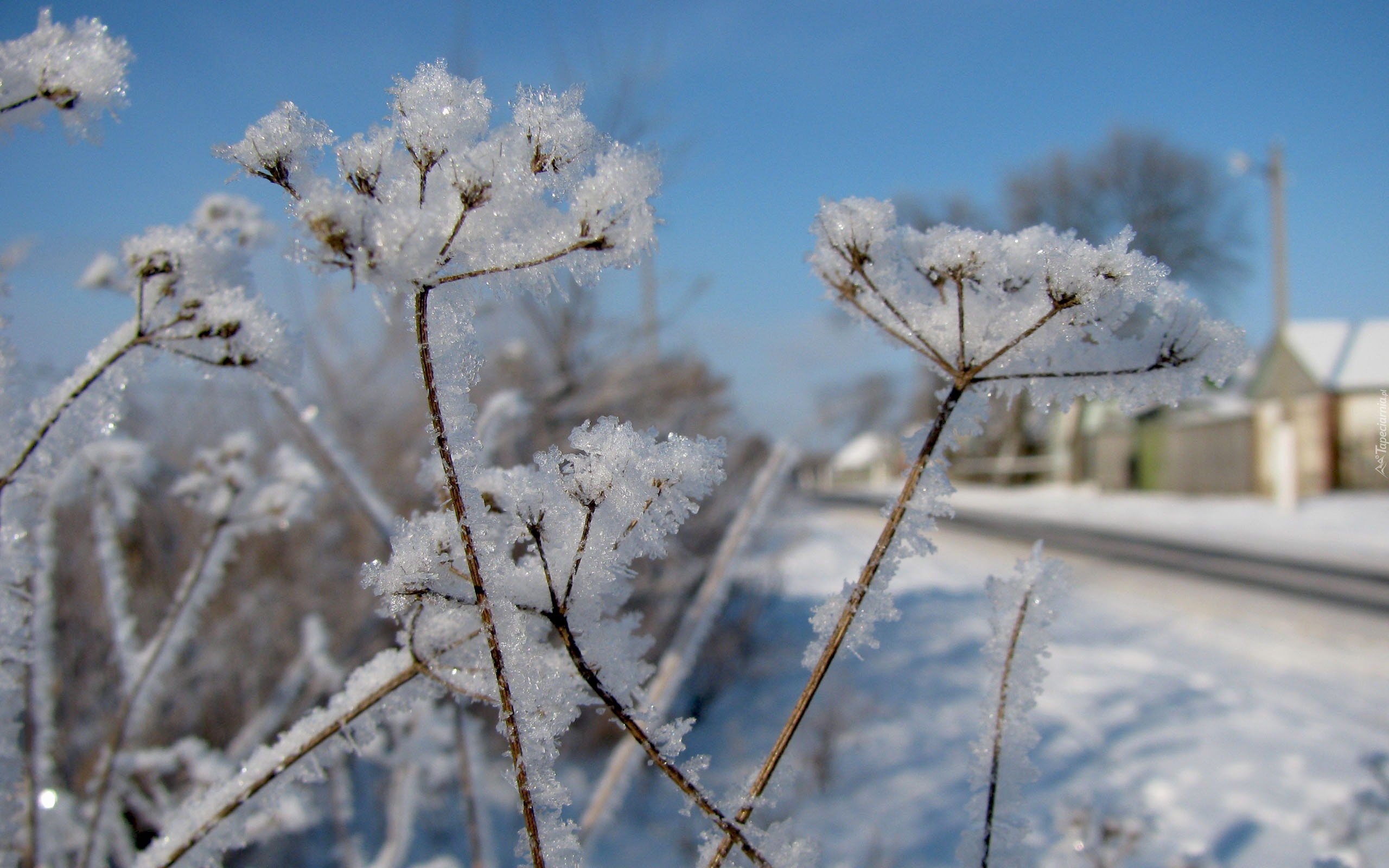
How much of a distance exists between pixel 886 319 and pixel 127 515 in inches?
62.6

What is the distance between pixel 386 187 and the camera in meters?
0.62

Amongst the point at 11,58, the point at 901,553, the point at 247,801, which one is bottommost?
the point at 247,801

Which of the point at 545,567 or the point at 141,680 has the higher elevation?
the point at 545,567

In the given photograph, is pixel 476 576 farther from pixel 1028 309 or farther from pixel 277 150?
pixel 1028 309

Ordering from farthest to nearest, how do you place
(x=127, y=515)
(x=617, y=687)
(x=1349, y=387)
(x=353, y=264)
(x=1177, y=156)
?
(x=1177, y=156)
(x=1349, y=387)
(x=127, y=515)
(x=617, y=687)
(x=353, y=264)

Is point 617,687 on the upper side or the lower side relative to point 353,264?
lower

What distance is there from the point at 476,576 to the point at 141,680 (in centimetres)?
98

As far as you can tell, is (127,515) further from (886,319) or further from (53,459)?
(886,319)

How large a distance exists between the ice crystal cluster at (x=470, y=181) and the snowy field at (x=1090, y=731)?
5.39 feet

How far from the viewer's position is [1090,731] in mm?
4543

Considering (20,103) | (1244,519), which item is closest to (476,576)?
(20,103)

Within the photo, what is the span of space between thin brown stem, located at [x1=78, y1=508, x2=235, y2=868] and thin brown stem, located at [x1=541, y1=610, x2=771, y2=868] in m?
0.91

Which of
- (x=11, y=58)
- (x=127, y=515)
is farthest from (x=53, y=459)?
(x=127, y=515)

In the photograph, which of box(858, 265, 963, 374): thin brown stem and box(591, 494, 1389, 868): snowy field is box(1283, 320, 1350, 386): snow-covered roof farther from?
box(858, 265, 963, 374): thin brown stem
